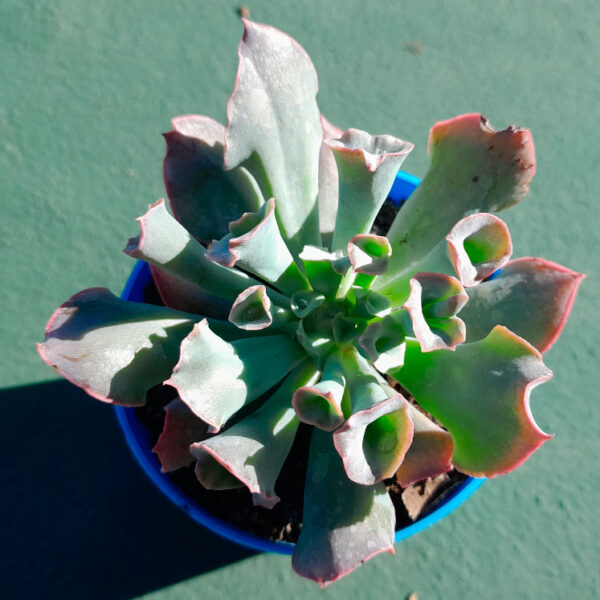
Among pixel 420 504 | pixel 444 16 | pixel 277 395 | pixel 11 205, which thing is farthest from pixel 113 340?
pixel 444 16

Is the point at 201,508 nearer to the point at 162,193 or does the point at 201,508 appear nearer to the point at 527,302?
the point at 527,302

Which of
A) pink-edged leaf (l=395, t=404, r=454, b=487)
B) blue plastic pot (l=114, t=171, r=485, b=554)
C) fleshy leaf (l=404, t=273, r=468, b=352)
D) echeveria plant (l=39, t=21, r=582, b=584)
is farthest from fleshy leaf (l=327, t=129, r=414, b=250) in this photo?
blue plastic pot (l=114, t=171, r=485, b=554)

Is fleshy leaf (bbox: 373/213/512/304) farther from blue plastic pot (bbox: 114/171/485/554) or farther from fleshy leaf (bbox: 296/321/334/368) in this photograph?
blue plastic pot (bbox: 114/171/485/554)

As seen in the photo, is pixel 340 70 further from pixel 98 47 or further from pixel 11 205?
pixel 11 205

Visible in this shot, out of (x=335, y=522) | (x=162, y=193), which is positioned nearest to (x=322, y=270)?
(x=335, y=522)

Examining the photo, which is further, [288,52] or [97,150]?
[97,150]

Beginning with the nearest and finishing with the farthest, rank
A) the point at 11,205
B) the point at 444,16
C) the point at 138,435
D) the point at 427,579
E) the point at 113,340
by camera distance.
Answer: the point at 113,340, the point at 138,435, the point at 427,579, the point at 11,205, the point at 444,16

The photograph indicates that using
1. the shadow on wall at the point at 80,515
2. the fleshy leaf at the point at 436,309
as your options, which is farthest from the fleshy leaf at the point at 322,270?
the shadow on wall at the point at 80,515
